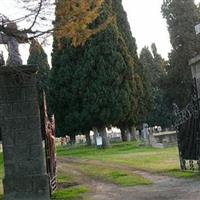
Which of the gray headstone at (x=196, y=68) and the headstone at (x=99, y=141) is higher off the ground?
the gray headstone at (x=196, y=68)

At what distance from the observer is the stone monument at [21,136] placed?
10.3 metres

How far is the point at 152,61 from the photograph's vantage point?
72.7 m

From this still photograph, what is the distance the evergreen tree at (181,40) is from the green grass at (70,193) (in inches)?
1513

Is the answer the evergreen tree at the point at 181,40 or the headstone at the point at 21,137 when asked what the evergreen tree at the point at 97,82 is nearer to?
the evergreen tree at the point at 181,40

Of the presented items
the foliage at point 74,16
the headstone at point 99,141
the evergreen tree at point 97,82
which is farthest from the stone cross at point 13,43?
the headstone at point 99,141

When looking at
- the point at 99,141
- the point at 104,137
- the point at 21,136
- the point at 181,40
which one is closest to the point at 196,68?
the point at 21,136

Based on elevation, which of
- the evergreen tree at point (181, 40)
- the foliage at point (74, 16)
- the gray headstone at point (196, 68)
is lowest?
the gray headstone at point (196, 68)

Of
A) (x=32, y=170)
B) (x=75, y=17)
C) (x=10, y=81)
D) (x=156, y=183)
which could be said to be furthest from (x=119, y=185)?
(x=75, y=17)

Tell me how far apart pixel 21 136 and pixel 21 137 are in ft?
0.06

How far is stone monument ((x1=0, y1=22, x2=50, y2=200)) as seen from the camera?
1034 centimetres

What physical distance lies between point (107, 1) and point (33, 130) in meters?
28.4

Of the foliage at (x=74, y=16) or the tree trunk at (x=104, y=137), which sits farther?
the tree trunk at (x=104, y=137)

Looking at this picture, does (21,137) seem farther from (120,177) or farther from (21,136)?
(120,177)

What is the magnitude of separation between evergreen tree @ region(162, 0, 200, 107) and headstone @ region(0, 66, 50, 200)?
1571 inches
